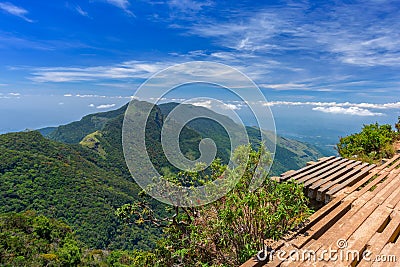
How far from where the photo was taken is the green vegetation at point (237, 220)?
287 cm

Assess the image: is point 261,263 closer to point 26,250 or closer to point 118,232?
point 26,250

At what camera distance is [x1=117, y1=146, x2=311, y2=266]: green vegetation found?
9.42 ft

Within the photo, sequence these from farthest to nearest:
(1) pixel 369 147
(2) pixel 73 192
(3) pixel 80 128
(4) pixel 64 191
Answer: (3) pixel 80 128 < (2) pixel 73 192 < (4) pixel 64 191 < (1) pixel 369 147

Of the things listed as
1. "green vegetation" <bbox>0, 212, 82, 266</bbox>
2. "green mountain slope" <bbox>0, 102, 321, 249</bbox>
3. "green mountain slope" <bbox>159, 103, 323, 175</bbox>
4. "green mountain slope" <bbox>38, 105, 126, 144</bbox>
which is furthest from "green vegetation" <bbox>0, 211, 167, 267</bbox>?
"green mountain slope" <bbox>38, 105, 126, 144</bbox>

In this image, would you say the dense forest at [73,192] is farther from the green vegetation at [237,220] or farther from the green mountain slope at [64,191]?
the green vegetation at [237,220]

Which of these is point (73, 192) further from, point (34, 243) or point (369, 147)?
point (369, 147)

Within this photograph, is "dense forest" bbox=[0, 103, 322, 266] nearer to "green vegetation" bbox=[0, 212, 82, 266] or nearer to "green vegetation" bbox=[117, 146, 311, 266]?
"green vegetation" bbox=[0, 212, 82, 266]

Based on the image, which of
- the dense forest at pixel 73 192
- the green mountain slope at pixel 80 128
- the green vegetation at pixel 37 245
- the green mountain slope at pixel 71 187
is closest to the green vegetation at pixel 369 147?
the green vegetation at pixel 37 245

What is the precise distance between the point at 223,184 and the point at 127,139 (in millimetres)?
1427

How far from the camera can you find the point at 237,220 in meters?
3.07

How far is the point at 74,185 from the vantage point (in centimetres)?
6341

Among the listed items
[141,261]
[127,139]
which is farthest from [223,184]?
[141,261]

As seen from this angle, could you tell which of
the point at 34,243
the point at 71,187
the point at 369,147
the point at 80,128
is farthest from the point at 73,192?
the point at 80,128

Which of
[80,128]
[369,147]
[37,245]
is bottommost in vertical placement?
[37,245]
